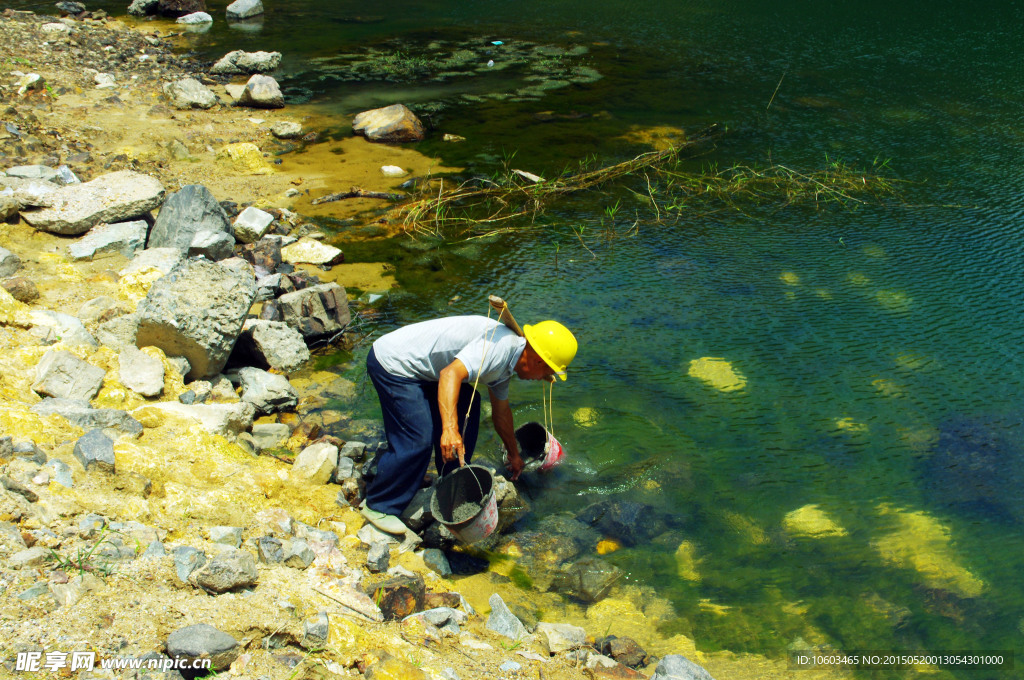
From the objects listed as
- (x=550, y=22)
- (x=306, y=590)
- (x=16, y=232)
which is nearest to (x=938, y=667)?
(x=306, y=590)

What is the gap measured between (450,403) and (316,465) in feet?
3.04

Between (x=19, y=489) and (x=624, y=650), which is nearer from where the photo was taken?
(x=19, y=489)

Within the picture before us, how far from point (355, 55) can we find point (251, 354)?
8617 mm

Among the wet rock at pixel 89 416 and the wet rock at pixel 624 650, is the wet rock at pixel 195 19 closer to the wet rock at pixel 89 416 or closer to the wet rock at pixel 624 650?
the wet rock at pixel 89 416

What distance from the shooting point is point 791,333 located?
16.7ft

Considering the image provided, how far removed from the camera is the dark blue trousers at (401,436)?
3207mm

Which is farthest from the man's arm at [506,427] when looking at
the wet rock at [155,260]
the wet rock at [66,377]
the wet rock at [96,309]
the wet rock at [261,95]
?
the wet rock at [261,95]

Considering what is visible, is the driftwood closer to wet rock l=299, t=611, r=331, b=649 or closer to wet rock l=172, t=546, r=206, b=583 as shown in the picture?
wet rock l=172, t=546, r=206, b=583

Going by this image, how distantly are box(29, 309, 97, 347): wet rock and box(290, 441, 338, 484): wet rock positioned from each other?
1380 millimetres

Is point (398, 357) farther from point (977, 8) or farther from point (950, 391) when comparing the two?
point (977, 8)

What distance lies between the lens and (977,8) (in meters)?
12.8

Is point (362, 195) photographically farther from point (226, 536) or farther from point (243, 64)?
point (243, 64)

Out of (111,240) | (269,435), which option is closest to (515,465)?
(269,435)

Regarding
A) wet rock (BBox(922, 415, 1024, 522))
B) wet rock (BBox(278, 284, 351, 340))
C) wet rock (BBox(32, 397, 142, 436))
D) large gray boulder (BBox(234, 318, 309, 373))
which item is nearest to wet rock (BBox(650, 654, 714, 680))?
wet rock (BBox(922, 415, 1024, 522))
